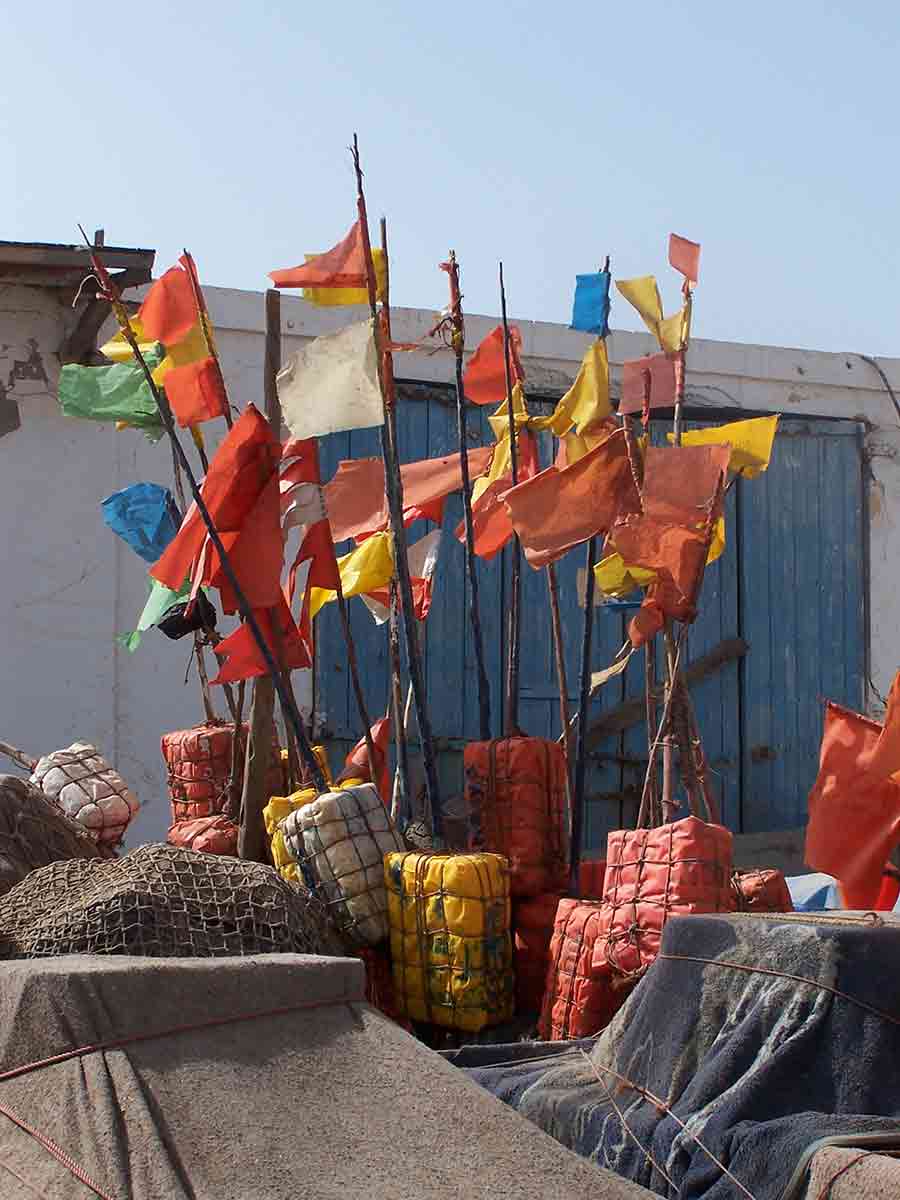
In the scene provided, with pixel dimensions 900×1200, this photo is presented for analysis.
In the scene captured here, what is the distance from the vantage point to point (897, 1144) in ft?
8.62

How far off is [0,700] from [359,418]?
2.98 m

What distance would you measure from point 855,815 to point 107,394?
10.1 ft

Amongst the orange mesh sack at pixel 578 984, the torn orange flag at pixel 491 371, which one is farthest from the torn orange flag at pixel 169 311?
the orange mesh sack at pixel 578 984

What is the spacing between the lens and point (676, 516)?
4.53m

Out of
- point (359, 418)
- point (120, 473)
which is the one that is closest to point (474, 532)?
point (359, 418)

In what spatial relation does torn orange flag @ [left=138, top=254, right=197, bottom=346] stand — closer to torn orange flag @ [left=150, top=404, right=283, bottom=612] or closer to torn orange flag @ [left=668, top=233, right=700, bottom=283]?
torn orange flag @ [left=150, top=404, right=283, bottom=612]

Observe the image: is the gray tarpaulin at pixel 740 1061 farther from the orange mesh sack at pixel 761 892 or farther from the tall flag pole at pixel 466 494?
the tall flag pole at pixel 466 494

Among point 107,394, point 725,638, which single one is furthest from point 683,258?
point 725,638

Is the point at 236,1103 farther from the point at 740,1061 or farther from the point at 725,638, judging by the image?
the point at 725,638

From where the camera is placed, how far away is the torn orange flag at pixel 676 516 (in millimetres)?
4504

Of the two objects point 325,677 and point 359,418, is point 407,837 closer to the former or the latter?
point 359,418

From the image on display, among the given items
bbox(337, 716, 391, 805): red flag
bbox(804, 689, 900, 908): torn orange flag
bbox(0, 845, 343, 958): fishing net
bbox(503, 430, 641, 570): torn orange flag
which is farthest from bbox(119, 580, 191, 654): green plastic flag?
bbox(804, 689, 900, 908): torn orange flag

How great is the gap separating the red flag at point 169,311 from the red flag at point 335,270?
0.61m

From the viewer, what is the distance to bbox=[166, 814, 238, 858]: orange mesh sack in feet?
17.1
